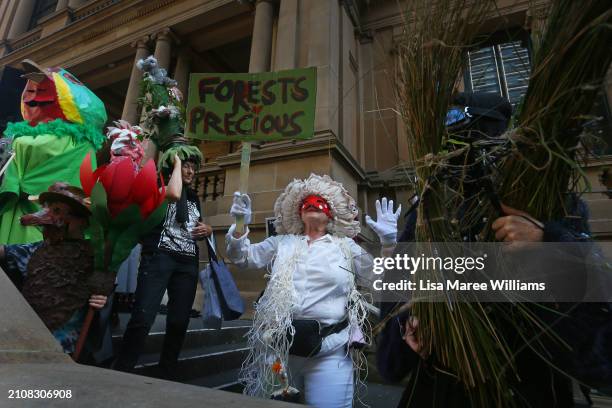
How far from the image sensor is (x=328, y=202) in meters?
2.21

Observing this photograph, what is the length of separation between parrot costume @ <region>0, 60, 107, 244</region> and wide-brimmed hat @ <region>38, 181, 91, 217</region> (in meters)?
0.76

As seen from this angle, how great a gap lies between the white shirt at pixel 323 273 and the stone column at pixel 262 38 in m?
5.98

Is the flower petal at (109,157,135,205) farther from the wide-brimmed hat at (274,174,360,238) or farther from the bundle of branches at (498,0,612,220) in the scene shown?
the bundle of branches at (498,0,612,220)

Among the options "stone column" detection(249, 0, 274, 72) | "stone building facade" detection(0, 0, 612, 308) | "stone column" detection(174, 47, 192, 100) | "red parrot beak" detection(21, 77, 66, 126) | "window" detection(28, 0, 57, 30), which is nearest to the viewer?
"red parrot beak" detection(21, 77, 66, 126)

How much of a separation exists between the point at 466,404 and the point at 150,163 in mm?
1625

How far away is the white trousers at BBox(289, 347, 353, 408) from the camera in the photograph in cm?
169

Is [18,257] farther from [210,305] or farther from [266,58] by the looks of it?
[266,58]

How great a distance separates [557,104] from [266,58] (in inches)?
294

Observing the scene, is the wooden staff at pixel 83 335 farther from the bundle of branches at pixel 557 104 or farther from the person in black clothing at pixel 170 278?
the bundle of branches at pixel 557 104

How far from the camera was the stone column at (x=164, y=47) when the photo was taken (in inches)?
361

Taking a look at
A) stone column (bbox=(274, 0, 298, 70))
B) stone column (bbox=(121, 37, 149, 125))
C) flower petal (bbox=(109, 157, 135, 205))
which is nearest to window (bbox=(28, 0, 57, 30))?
stone column (bbox=(121, 37, 149, 125))

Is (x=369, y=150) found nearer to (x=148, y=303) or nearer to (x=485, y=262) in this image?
(x=148, y=303)

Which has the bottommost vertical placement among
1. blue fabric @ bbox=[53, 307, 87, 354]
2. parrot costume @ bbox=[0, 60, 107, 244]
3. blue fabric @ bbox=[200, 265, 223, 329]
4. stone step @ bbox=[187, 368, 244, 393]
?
stone step @ bbox=[187, 368, 244, 393]

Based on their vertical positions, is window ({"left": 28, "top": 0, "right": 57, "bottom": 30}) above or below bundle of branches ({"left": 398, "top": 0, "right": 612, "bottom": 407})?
above
